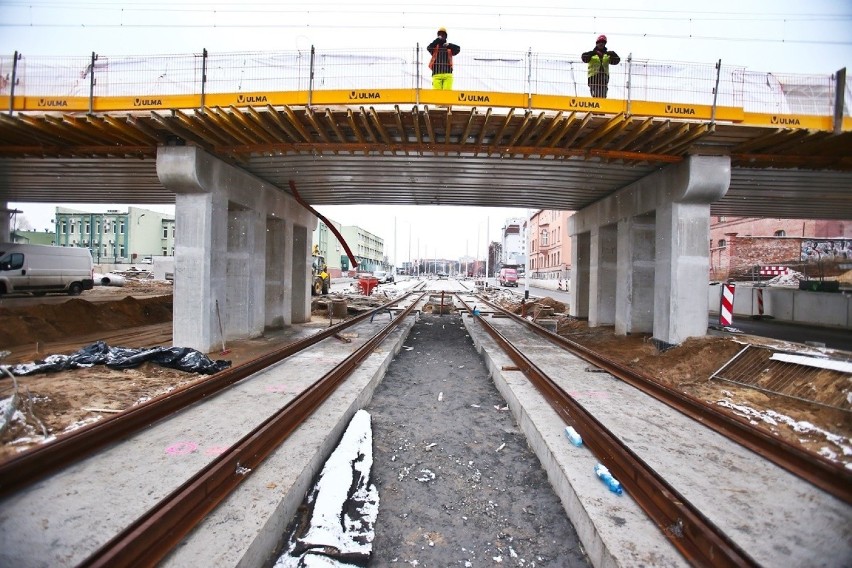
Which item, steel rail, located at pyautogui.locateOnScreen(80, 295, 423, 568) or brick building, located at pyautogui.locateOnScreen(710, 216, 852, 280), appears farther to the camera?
brick building, located at pyautogui.locateOnScreen(710, 216, 852, 280)

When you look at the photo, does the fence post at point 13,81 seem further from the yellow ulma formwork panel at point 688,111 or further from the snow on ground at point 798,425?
the snow on ground at point 798,425

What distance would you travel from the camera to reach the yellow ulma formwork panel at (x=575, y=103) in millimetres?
7648

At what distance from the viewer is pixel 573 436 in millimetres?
4277

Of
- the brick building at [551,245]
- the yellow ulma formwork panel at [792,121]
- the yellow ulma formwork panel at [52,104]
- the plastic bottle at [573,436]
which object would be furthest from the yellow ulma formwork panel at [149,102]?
the brick building at [551,245]

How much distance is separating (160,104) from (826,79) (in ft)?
46.7

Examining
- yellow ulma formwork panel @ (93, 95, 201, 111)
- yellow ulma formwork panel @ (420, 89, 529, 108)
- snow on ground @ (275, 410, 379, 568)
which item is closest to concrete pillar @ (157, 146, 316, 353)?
yellow ulma formwork panel @ (93, 95, 201, 111)

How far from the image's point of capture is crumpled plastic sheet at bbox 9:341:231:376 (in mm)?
6698

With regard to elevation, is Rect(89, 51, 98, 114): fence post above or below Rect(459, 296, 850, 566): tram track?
above

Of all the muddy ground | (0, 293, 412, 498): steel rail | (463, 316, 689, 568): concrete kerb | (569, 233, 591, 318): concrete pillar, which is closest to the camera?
(463, 316, 689, 568): concrete kerb

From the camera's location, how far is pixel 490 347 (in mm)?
10078

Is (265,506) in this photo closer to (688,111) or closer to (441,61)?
(441,61)

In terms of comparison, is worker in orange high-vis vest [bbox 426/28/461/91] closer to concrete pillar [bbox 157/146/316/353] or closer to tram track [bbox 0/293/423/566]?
concrete pillar [bbox 157/146/316/353]

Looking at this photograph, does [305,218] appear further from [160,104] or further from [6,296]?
[6,296]

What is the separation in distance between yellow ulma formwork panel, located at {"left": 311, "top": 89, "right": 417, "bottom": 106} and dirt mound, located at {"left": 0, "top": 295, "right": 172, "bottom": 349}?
1031cm
